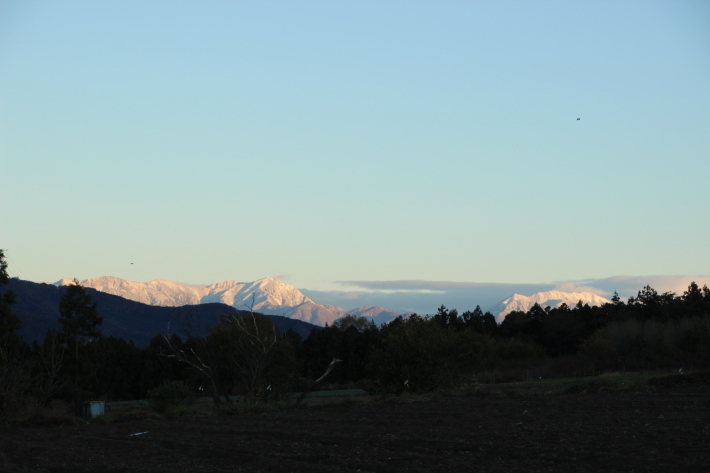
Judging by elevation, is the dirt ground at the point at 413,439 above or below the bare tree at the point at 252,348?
below

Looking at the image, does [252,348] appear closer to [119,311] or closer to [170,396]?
[170,396]

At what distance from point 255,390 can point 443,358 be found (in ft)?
27.9

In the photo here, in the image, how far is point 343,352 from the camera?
78188 millimetres

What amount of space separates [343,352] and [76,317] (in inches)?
1295

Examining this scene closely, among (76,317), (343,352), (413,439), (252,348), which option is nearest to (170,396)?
(252,348)

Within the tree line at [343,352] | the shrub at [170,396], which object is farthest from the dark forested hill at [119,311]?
the shrub at [170,396]

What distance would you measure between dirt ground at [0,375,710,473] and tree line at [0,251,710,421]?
646 centimetres

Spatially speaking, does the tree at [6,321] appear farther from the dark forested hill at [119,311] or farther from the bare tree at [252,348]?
the dark forested hill at [119,311]

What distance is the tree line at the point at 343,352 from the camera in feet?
104

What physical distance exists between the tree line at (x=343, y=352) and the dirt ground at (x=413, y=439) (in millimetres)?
6463

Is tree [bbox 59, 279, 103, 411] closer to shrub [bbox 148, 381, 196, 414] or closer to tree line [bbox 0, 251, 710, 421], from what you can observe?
tree line [bbox 0, 251, 710, 421]

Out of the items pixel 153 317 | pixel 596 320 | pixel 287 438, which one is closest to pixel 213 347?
pixel 287 438

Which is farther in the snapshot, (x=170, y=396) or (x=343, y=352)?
(x=343, y=352)

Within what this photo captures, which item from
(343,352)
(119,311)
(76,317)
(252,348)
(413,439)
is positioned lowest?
(343,352)
